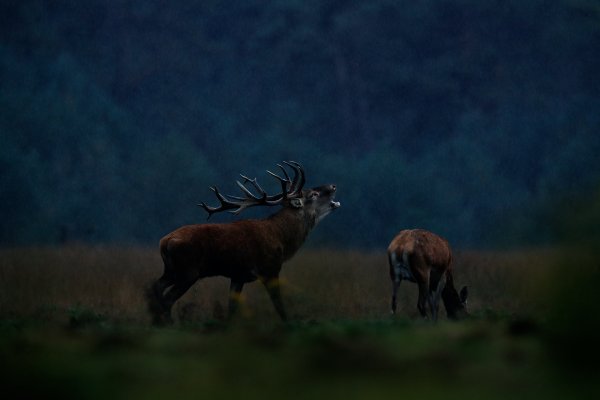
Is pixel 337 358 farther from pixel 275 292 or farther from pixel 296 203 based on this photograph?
pixel 296 203

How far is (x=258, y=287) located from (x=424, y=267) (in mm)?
3267

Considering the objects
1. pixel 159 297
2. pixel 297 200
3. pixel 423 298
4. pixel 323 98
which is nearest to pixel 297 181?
pixel 297 200

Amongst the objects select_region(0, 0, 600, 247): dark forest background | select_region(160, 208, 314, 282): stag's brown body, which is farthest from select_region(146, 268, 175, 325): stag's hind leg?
select_region(0, 0, 600, 247): dark forest background

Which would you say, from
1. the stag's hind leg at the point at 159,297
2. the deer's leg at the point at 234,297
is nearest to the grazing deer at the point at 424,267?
the deer's leg at the point at 234,297

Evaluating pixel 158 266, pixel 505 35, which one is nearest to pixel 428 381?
pixel 158 266

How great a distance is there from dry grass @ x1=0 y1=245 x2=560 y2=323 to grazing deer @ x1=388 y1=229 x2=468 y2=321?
1.55 ft

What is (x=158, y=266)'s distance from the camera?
725 inches

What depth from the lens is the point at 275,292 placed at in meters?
12.1

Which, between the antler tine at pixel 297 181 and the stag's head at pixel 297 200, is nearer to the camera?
the stag's head at pixel 297 200

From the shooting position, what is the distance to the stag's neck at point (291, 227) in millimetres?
13336

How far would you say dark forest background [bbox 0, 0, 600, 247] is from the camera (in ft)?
156

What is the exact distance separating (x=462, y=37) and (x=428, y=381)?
5613 centimetres

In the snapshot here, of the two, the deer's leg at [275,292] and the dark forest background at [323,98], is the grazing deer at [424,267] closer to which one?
the deer's leg at [275,292]

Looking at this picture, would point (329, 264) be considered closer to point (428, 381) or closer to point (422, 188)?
point (428, 381)
